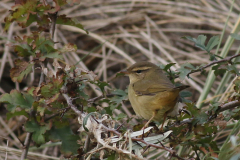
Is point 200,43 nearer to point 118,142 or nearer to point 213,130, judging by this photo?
point 213,130

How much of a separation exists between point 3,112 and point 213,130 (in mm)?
3192

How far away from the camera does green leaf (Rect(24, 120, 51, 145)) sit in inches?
70.1

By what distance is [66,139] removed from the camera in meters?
1.84

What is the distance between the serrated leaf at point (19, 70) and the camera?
1814 mm

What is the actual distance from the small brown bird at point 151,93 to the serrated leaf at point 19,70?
701 mm

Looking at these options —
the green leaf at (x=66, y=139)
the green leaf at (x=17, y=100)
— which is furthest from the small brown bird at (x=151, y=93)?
the green leaf at (x=17, y=100)

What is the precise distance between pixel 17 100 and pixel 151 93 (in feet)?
3.20

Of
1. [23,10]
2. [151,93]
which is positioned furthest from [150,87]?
[23,10]

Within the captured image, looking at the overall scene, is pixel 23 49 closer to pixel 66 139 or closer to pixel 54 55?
pixel 54 55

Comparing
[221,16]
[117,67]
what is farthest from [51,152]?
[221,16]

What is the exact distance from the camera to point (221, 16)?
4723 millimetres

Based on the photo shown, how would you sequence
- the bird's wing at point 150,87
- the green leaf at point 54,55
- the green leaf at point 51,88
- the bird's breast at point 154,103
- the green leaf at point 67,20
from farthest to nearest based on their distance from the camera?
the bird's wing at point 150,87 < the bird's breast at point 154,103 < the green leaf at point 67,20 < the green leaf at point 54,55 < the green leaf at point 51,88

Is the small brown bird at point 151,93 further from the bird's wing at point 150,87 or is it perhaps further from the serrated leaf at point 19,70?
the serrated leaf at point 19,70

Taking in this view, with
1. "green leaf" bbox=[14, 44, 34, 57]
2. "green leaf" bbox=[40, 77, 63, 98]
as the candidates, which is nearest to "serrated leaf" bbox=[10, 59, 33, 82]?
"green leaf" bbox=[14, 44, 34, 57]
